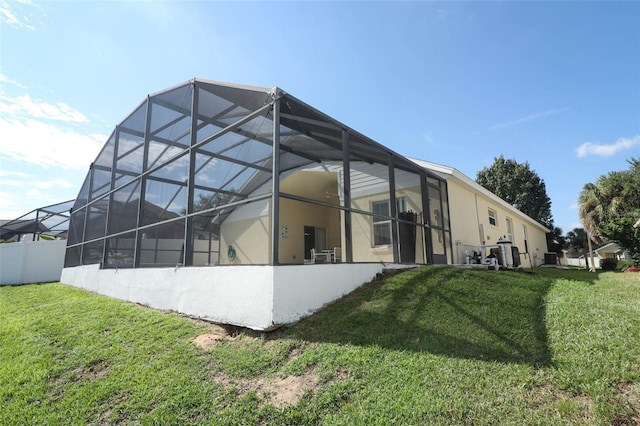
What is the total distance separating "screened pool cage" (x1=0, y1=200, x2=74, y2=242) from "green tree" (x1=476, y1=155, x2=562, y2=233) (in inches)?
1384

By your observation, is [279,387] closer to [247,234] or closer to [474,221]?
[247,234]

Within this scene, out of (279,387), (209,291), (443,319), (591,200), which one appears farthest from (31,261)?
(591,200)

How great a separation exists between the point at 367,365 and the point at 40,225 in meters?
Result: 23.5

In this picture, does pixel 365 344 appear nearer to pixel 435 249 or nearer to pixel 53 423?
pixel 53 423

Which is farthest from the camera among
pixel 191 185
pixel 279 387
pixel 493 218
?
pixel 493 218

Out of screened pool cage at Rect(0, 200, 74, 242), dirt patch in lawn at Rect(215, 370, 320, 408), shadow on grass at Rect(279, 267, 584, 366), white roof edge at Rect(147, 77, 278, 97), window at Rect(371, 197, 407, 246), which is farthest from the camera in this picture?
screened pool cage at Rect(0, 200, 74, 242)

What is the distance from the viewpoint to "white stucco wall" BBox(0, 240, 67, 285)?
14836 millimetres

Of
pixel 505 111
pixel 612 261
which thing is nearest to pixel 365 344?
pixel 505 111

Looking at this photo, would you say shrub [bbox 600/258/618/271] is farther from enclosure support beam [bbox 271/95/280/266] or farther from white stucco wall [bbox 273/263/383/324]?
enclosure support beam [bbox 271/95/280/266]

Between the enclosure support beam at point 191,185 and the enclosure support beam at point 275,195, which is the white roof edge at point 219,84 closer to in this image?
the enclosure support beam at point 191,185

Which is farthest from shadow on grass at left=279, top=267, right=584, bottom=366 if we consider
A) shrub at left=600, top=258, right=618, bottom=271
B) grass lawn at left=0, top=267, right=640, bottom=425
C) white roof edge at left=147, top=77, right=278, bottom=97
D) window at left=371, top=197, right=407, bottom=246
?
shrub at left=600, top=258, right=618, bottom=271

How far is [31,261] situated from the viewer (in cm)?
1530

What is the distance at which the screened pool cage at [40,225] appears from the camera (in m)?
17.1

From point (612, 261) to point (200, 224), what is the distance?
2511 centimetres
